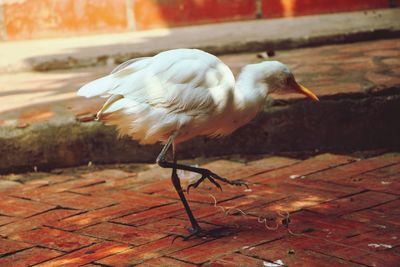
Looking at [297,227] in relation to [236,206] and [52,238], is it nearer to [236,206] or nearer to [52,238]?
[236,206]

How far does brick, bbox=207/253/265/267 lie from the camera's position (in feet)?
8.88

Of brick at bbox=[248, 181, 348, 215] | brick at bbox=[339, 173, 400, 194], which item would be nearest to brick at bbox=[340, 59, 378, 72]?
brick at bbox=[339, 173, 400, 194]

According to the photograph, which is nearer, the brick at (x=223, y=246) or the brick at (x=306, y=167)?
the brick at (x=223, y=246)

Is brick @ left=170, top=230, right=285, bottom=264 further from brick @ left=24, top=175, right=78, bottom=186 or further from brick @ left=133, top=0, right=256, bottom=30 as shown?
brick @ left=133, top=0, right=256, bottom=30

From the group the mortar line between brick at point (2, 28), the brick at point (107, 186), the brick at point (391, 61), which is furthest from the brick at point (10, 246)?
the mortar line between brick at point (2, 28)

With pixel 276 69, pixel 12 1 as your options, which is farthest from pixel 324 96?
pixel 12 1

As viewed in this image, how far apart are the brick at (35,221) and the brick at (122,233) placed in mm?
227

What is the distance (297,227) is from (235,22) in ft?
16.8

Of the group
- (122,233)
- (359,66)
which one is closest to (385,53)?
(359,66)

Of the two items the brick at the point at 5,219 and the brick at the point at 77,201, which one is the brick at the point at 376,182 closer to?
the brick at the point at 77,201

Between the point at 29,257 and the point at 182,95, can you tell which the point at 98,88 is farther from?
the point at 29,257

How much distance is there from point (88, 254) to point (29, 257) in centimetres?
22

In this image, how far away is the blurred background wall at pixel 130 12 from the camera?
25.6ft

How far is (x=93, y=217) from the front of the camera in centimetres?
340
